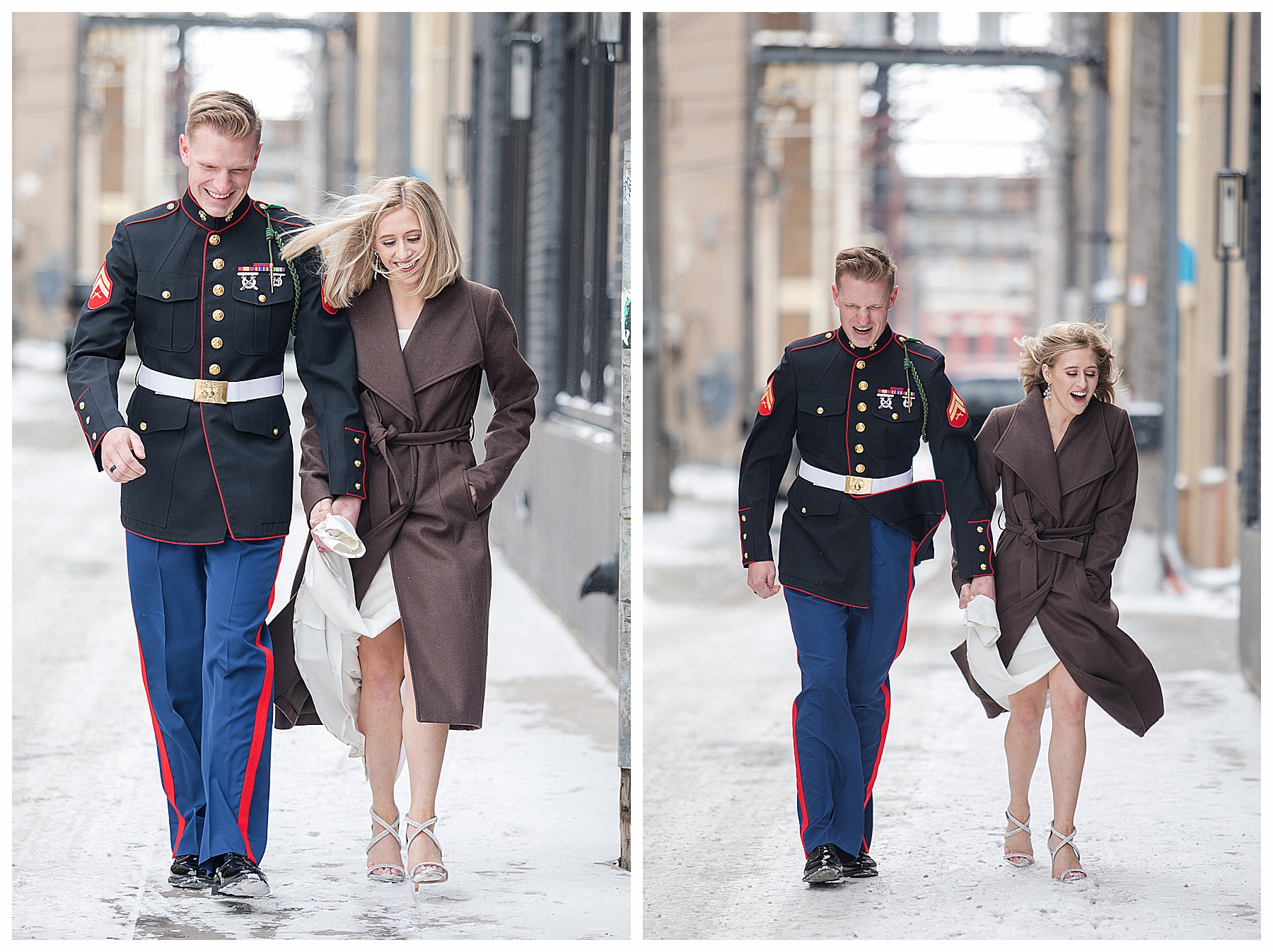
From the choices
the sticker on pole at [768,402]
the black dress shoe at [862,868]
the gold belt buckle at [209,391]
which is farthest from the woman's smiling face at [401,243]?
the black dress shoe at [862,868]

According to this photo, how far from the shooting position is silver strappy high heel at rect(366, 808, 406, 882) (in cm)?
418

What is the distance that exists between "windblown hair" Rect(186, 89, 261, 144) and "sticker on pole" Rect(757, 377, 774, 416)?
1424 mm

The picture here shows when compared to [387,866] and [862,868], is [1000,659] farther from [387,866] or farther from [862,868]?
[387,866]

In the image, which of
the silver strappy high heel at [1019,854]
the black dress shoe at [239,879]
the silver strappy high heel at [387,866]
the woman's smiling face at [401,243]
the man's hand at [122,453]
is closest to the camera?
the man's hand at [122,453]

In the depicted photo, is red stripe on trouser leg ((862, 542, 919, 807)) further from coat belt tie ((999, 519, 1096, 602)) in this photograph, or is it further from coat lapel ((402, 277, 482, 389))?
coat lapel ((402, 277, 482, 389))

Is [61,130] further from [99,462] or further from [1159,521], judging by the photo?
[99,462]

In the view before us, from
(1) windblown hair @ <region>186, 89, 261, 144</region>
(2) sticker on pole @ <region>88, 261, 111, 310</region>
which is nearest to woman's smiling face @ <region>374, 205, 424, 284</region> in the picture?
(1) windblown hair @ <region>186, 89, 261, 144</region>

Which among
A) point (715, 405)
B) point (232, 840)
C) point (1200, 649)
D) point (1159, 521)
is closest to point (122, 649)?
point (232, 840)

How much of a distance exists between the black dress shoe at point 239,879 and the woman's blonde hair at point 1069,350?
2.29m

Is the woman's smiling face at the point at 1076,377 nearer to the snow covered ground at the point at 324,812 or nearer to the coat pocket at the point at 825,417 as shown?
the coat pocket at the point at 825,417

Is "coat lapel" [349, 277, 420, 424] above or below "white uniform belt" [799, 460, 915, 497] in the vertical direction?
above

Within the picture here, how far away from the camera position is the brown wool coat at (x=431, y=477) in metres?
4.00

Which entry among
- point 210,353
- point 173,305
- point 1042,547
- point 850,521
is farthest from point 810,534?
point 173,305

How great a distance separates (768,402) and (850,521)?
1.25ft
